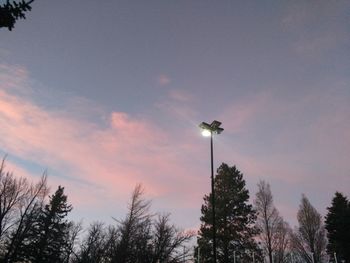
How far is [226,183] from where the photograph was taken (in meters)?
38.8

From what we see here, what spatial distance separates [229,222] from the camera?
36125mm

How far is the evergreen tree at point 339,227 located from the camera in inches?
1639

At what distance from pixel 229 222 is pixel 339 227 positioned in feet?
61.8

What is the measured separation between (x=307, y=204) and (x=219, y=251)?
2390 centimetres

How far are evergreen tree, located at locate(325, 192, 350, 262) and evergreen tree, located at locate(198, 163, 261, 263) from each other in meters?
14.4

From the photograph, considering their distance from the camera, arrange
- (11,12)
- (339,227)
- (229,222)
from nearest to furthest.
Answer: (11,12), (229,222), (339,227)

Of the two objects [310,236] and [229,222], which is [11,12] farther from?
[310,236]

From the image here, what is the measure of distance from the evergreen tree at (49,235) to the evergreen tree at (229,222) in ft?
65.8

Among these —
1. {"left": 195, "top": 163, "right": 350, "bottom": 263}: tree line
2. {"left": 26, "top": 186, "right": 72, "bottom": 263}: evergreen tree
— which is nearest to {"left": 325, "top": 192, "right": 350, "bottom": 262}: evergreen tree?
{"left": 195, "top": 163, "right": 350, "bottom": 263}: tree line

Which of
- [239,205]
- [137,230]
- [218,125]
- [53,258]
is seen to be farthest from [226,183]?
[53,258]

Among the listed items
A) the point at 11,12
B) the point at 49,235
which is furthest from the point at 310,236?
the point at 11,12

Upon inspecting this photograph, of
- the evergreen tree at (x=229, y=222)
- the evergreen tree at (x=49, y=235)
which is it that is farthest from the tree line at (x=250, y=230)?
the evergreen tree at (x=49, y=235)

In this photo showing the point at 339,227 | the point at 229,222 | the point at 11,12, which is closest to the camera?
the point at 11,12

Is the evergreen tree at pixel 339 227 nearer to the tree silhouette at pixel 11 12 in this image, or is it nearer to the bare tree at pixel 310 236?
the bare tree at pixel 310 236
